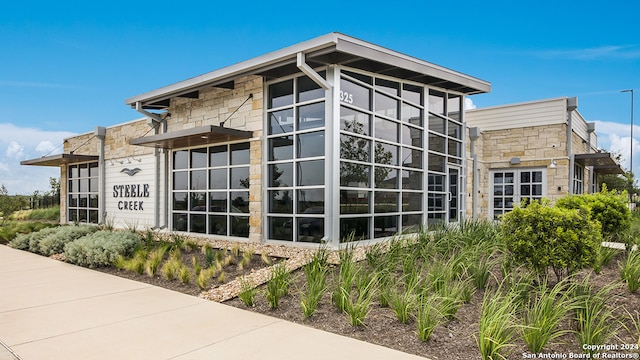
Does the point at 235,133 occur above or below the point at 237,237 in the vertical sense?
above

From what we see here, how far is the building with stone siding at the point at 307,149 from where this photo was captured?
8719 millimetres

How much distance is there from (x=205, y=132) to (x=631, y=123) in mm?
33283

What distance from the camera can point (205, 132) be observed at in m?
9.36

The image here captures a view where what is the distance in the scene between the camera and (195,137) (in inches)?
408

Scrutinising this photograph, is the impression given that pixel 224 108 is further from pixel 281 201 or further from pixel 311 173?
pixel 311 173

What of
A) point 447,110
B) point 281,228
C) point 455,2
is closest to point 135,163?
point 281,228

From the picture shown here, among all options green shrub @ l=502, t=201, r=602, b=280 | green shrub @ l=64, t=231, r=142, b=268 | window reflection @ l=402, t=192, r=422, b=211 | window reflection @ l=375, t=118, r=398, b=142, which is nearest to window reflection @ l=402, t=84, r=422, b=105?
window reflection @ l=375, t=118, r=398, b=142

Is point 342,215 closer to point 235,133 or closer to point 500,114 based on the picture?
point 235,133

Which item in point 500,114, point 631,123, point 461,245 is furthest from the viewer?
point 631,123

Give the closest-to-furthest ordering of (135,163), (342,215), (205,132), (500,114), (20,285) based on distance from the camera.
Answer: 1. (20,285)
2. (342,215)
3. (205,132)
4. (135,163)
5. (500,114)

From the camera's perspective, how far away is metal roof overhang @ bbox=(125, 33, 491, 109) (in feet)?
26.3

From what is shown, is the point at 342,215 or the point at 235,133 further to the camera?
the point at 235,133

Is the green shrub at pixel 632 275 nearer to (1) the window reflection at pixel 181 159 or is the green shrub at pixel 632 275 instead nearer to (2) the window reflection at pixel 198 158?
(2) the window reflection at pixel 198 158

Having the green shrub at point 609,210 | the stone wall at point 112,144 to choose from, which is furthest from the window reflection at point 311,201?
the stone wall at point 112,144
